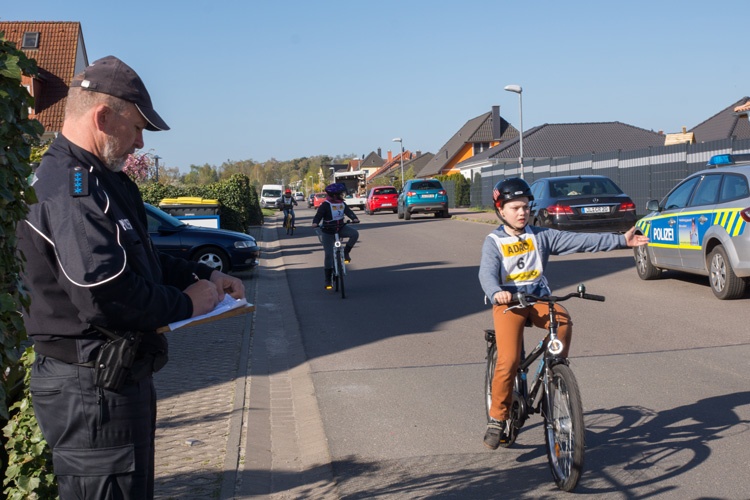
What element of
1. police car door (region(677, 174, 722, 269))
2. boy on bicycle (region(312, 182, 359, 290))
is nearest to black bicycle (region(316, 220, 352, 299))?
boy on bicycle (region(312, 182, 359, 290))

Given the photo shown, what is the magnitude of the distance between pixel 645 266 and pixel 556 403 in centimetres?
955

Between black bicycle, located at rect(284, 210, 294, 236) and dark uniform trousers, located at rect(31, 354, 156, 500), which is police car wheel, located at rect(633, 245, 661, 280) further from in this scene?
black bicycle, located at rect(284, 210, 294, 236)

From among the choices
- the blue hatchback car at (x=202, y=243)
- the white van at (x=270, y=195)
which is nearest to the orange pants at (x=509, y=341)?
the blue hatchback car at (x=202, y=243)

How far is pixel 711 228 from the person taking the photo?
11.4m

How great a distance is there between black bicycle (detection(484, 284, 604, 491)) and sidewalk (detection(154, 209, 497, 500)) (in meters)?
1.28

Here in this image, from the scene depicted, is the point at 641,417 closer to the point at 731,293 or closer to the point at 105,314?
the point at 105,314

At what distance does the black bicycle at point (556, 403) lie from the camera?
4.62m

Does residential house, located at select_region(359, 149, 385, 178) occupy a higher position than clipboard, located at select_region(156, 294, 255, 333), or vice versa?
residential house, located at select_region(359, 149, 385, 178)

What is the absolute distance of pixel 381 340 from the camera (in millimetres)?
9836

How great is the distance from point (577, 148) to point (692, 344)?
55105mm

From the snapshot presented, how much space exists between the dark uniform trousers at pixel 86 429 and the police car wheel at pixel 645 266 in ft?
39.5

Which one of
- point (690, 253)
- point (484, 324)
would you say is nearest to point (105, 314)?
point (484, 324)

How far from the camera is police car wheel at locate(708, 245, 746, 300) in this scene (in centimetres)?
1100

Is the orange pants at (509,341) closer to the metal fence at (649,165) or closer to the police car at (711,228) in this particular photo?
the police car at (711,228)
